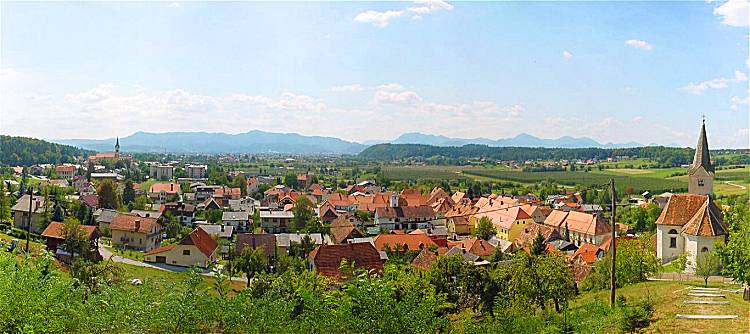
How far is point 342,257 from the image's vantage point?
1166 inches

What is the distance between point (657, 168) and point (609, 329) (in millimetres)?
118578

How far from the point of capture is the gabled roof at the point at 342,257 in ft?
93.6

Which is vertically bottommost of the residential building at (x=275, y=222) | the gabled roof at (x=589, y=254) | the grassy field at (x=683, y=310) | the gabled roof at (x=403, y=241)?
the residential building at (x=275, y=222)

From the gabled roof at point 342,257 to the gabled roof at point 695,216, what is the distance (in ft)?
47.4

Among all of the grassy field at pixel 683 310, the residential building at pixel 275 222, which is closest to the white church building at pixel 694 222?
the grassy field at pixel 683 310

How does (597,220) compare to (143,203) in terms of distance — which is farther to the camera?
(143,203)

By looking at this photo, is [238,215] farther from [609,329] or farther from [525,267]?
[609,329]

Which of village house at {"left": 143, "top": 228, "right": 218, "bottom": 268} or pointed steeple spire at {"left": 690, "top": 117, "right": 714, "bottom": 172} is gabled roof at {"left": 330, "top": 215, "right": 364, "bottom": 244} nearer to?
village house at {"left": 143, "top": 228, "right": 218, "bottom": 268}

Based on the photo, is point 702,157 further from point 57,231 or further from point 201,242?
point 57,231

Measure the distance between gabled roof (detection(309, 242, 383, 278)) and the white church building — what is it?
14.1m

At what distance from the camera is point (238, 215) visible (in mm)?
53750

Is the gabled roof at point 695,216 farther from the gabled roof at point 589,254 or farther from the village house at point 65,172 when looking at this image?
the village house at point 65,172

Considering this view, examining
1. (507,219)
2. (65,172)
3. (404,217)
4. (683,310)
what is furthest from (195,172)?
(683,310)

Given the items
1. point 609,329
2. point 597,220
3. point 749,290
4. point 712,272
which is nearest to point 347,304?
point 609,329
